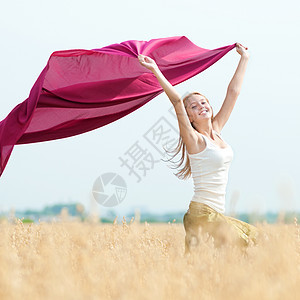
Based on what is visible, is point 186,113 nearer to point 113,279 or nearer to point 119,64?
point 119,64

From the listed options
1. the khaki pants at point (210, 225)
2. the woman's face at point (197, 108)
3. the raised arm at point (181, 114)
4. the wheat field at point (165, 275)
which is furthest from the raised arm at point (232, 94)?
the wheat field at point (165, 275)

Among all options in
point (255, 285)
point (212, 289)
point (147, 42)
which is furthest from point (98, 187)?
point (255, 285)

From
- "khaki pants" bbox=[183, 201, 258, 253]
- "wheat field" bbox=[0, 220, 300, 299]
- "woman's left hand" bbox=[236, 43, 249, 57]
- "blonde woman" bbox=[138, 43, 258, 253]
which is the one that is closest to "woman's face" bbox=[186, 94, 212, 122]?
"blonde woman" bbox=[138, 43, 258, 253]

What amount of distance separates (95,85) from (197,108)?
4.36 ft

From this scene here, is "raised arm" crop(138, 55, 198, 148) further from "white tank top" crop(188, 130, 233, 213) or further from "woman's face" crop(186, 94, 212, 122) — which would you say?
"woman's face" crop(186, 94, 212, 122)

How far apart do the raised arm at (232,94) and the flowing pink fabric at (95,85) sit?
34cm

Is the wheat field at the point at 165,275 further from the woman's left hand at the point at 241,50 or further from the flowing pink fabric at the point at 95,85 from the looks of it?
the woman's left hand at the point at 241,50

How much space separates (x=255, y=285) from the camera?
2.11 meters

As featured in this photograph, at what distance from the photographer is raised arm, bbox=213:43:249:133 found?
14.1 ft

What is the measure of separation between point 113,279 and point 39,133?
2794 mm

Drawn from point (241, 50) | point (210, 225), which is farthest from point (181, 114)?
point (241, 50)

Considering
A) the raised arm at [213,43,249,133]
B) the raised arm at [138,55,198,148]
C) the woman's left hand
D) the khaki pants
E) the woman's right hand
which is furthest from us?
the woman's left hand

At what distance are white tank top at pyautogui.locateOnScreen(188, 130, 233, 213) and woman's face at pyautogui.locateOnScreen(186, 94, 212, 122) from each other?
0.27 m

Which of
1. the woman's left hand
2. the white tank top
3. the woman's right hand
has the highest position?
the woman's left hand
